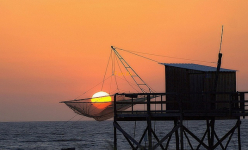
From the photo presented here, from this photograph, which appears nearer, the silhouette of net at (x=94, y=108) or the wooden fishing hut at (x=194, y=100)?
the wooden fishing hut at (x=194, y=100)

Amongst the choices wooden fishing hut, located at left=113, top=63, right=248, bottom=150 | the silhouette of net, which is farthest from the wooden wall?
the silhouette of net

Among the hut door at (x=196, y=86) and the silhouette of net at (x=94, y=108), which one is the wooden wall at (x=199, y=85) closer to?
the hut door at (x=196, y=86)

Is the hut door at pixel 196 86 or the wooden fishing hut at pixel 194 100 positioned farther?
the hut door at pixel 196 86

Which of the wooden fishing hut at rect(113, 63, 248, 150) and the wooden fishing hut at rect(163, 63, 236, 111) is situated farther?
the wooden fishing hut at rect(163, 63, 236, 111)

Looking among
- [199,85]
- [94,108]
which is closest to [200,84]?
[199,85]

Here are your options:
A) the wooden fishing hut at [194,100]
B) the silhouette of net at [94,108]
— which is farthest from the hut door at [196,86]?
the silhouette of net at [94,108]

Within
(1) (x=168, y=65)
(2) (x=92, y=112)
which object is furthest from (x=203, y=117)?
(2) (x=92, y=112)

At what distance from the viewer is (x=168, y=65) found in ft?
129

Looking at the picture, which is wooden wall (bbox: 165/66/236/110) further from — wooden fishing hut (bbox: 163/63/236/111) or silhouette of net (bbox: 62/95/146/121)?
silhouette of net (bbox: 62/95/146/121)

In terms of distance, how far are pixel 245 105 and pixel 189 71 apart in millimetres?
5316

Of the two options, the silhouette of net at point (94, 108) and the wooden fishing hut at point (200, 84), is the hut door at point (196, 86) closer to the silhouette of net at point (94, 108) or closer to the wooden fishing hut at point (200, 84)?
the wooden fishing hut at point (200, 84)

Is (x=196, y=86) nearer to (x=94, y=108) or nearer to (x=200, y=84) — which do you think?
(x=200, y=84)

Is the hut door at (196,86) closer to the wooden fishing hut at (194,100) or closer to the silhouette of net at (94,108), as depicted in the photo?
the wooden fishing hut at (194,100)

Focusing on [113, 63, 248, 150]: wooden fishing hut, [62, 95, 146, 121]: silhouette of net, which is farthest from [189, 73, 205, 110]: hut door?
[62, 95, 146, 121]: silhouette of net
